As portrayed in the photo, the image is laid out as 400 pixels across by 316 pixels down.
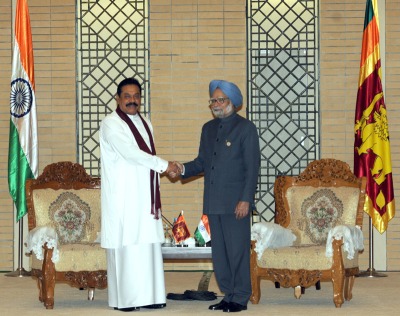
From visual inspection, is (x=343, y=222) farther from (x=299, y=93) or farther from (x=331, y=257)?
(x=299, y=93)

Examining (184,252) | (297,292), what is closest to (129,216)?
(184,252)

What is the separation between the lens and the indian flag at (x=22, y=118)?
358 inches

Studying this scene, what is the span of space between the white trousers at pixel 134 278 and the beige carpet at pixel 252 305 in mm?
95

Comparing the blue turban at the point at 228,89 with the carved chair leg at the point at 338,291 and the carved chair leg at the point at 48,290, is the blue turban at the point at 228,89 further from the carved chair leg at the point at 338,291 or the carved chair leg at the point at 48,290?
the carved chair leg at the point at 48,290

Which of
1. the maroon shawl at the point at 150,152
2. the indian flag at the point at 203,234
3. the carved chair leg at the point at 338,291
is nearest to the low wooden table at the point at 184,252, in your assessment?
the indian flag at the point at 203,234

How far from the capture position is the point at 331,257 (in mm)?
7047

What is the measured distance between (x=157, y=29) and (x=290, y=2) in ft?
4.56

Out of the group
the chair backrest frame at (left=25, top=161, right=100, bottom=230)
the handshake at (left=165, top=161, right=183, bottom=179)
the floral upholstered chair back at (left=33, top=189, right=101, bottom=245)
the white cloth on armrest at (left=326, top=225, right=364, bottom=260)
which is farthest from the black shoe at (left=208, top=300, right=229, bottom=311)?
the chair backrest frame at (left=25, top=161, right=100, bottom=230)

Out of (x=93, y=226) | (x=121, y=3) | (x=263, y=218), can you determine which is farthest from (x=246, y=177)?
(x=121, y=3)

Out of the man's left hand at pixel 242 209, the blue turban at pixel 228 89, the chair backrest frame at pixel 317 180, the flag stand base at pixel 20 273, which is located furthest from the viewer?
the flag stand base at pixel 20 273

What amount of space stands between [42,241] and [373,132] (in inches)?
139

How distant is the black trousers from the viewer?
6.77 m

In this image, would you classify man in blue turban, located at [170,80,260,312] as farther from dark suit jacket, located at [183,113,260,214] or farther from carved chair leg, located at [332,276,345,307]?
carved chair leg, located at [332,276,345,307]

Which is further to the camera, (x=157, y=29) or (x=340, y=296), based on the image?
(x=157, y=29)
